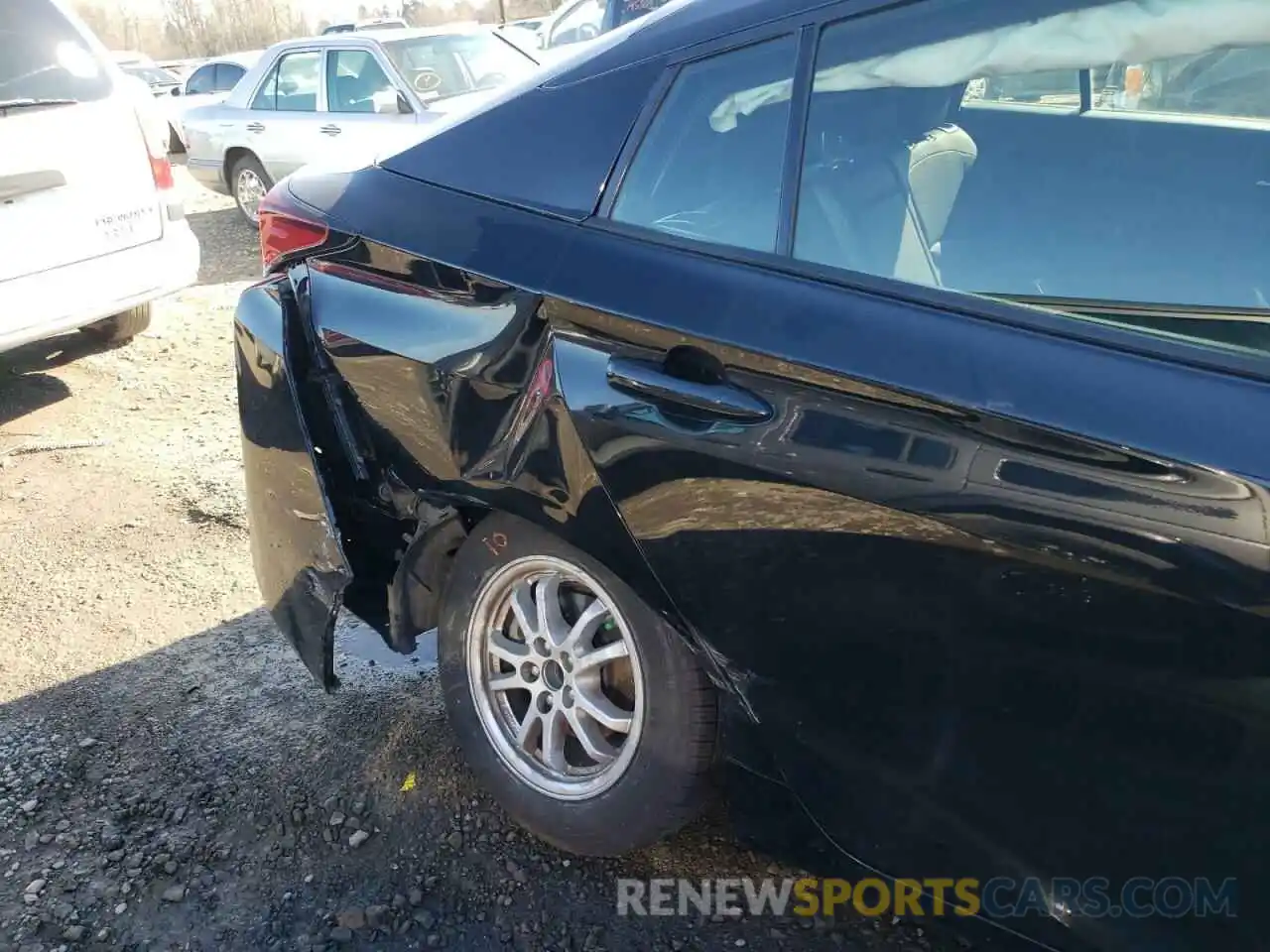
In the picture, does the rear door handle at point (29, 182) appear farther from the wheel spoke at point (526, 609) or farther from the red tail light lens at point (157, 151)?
the wheel spoke at point (526, 609)

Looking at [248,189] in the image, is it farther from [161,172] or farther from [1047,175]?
[1047,175]

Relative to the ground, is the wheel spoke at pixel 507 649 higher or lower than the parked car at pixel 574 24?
lower

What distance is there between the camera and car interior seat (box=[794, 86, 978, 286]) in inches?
68.1

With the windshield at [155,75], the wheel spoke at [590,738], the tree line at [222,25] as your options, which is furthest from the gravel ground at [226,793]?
the tree line at [222,25]

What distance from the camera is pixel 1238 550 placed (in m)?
1.29

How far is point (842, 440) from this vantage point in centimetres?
159

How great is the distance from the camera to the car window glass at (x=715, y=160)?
5.89ft

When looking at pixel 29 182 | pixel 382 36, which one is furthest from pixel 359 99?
pixel 29 182

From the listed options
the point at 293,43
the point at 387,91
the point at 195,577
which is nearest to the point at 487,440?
the point at 195,577

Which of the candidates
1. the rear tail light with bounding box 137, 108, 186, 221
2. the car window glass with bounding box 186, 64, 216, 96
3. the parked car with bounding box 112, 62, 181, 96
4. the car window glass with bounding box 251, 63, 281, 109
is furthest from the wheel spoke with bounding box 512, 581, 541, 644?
the parked car with bounding box 112, 62, 181, 96

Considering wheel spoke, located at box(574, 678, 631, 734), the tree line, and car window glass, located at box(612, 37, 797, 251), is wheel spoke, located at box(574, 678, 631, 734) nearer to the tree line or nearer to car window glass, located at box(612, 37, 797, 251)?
car window glass, located at box(612, 37, 797, 251)

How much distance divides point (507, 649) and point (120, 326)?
4.52 metres

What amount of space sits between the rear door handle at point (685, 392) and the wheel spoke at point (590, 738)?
0.77 m

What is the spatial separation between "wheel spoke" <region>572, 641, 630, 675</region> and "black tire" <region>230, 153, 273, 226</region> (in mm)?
8314
